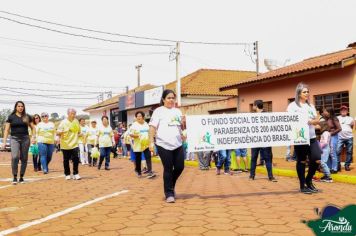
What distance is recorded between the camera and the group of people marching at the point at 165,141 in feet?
19.5

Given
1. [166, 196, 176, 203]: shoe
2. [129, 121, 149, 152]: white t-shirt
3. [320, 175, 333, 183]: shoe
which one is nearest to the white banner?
[166, 196, 176, 203]: shoe

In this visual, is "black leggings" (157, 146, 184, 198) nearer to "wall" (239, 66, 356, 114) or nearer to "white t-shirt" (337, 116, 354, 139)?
"white t-shirt" (337, 116, 354, 139)

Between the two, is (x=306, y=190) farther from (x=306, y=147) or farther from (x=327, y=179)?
(x=327, y=179)

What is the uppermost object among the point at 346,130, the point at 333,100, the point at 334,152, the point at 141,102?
the point at 141,102

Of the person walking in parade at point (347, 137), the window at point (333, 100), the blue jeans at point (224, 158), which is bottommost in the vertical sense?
the blue jeans at point (224, 158)

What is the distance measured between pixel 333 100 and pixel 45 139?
9448 millimetres

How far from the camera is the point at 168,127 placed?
19.3 feet

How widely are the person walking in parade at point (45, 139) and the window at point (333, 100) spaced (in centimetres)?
865

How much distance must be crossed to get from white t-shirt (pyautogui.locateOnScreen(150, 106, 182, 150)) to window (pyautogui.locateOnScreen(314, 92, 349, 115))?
27.3ft

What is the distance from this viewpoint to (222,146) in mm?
6234

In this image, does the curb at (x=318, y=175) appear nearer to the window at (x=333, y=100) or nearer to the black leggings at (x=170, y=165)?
the window at (x=333, y=100)

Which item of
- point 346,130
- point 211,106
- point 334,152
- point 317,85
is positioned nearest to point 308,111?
point 334,152

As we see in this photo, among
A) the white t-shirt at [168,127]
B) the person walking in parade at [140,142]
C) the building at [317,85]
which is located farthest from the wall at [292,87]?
the white t-shirt at [168,127]

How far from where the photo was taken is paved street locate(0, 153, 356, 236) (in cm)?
421
